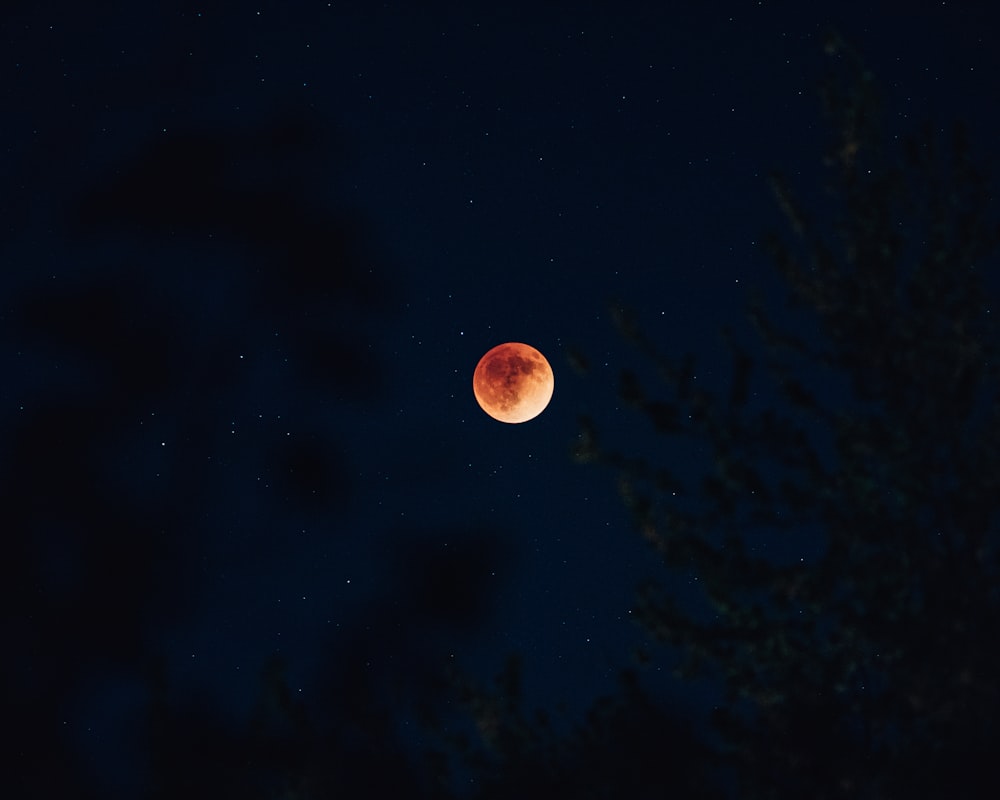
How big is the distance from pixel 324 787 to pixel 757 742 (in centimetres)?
340

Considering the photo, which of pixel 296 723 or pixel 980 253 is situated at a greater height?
pixel 980 253

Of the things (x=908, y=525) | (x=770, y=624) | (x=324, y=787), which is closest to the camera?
(x=908, y=525)

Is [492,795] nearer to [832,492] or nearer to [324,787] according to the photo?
[324,787]

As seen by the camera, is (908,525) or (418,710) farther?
(418,710)

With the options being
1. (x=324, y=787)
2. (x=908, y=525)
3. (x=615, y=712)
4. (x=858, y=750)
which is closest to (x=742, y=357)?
(x=908, y=525)

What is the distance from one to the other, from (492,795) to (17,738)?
11.7ft

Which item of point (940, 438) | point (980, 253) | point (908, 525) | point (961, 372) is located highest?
point (980, 253)

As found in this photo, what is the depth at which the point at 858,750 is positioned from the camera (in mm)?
6430

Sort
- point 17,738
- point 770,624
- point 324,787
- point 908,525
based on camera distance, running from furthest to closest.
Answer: point 324,787, point 17,738, point 770,624, point 908,525

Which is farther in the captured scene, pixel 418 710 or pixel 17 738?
pixel 418 710

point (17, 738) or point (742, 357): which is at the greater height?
point (742, 357)

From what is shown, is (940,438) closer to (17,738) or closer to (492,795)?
(492,795)

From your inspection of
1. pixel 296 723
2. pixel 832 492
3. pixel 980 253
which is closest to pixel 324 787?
pixel 296 723

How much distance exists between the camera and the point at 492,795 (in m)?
8.26
